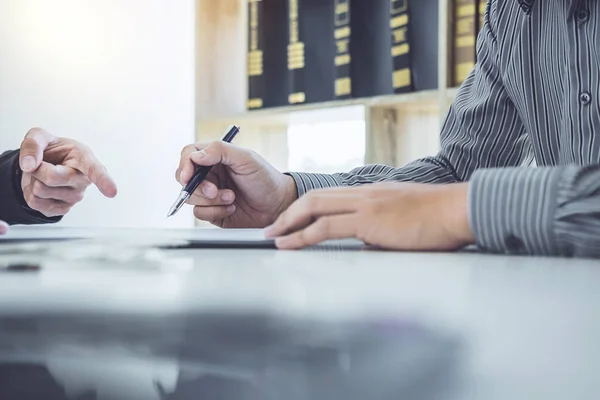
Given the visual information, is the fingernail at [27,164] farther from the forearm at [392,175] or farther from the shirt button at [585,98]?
the shirt button at [585,98]

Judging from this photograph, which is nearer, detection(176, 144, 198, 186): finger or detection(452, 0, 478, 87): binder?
detection(176, 144, 198, 186): finger

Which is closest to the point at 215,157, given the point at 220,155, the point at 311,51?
the point at 220,155

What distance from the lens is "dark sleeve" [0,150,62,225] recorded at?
1264 mm

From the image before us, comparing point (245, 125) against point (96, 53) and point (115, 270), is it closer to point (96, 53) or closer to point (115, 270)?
point (96, 53)

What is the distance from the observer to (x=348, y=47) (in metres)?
2.01

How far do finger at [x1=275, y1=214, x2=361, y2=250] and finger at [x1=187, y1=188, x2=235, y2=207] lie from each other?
46 cm

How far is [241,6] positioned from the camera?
244cm

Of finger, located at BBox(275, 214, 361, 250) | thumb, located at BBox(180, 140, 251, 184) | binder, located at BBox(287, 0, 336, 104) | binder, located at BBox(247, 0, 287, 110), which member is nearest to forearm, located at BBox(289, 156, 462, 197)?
thumb, located at BBox(180, 140, 251, 184)

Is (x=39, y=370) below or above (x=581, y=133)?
below

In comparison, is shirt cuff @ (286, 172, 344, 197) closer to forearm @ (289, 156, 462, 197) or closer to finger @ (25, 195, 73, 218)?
forearm @ (289, 156, 462, 197)

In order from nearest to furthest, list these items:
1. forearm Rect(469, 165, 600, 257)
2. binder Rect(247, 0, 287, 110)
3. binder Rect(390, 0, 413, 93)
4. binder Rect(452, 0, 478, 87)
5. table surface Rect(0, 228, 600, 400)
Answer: table surface Rect(0, 228, 600, 400) → forearm Rect(469, 165, 600, 257) → binder Rect(452, 0, 478, 87) → binder Rect(390, 0, 413, 93) → binder Rect(247, 0, 287, 110)

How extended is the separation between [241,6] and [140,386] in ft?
7.70

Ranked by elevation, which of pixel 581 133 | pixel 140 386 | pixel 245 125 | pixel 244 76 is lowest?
pixel 140 386

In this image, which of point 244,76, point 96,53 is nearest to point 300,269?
point 244,76
